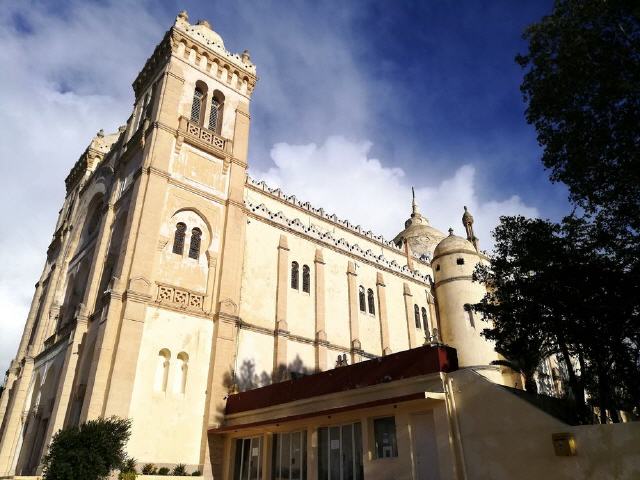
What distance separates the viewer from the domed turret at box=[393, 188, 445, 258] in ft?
147

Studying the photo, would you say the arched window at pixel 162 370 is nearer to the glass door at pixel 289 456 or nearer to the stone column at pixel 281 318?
the glass door at pixel 289 456

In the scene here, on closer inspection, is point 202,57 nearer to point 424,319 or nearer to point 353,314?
point 353,314

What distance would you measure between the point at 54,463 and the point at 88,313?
8031 millimetres

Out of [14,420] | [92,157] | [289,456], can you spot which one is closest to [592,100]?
[289,456]

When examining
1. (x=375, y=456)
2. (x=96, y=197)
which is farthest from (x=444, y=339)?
(x=96, y=197)

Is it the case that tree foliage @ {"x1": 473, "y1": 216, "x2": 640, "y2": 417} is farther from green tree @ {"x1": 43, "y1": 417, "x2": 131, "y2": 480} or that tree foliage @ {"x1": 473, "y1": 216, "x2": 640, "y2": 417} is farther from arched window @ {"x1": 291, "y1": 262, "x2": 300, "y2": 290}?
green tree @ {"x1": 43, "y1": 417, "x2": 131, "y2": 480}

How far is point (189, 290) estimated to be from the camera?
66.4 feet

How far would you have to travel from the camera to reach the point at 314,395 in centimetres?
1612

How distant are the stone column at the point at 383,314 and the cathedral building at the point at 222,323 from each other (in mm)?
131

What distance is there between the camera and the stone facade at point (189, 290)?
18.1m

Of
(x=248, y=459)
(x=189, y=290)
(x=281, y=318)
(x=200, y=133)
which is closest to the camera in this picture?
(x=248, y=459)

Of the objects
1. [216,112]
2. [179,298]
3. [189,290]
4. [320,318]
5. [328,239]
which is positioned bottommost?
[179,298]

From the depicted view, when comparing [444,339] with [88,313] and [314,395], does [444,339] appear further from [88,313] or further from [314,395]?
[88,313]

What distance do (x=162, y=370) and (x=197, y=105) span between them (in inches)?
573
